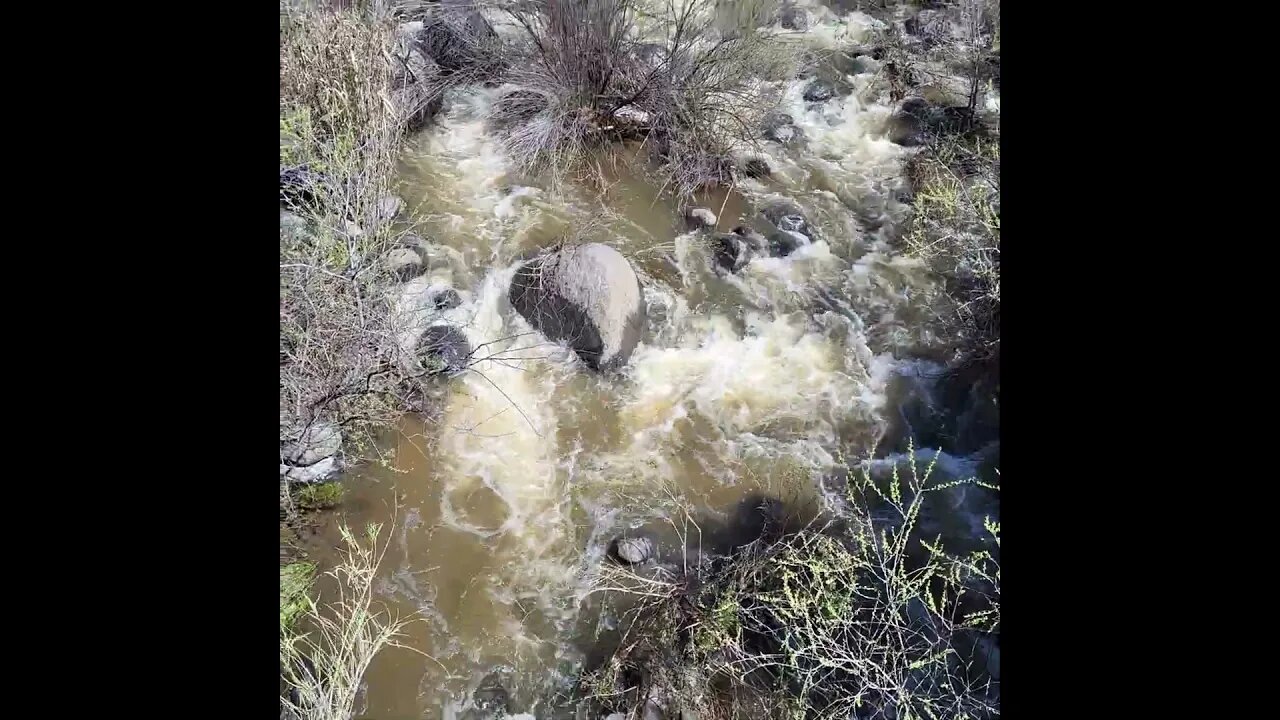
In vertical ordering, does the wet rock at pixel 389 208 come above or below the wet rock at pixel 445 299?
above

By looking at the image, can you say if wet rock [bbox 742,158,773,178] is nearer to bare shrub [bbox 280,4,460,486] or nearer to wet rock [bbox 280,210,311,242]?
bare shrub [bbox 280,4,460,486]

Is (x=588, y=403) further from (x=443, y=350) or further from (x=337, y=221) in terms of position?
(x=337, y=221)

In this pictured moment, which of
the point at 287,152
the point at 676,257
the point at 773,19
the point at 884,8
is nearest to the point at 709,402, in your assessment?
the point at 676,257

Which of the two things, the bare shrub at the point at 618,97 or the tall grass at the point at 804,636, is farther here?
the bare shrub at the point at 618,97

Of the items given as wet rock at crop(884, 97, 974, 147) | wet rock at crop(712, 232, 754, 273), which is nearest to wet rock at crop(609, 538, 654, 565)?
wet rock at crop(712, 232, 754, 273)

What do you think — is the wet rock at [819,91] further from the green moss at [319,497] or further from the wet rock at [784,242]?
the green moss at [319,497]

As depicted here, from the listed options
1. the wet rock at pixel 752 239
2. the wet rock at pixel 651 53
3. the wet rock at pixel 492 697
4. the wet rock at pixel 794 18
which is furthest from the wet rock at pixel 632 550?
the wet rock at pixel 794 18

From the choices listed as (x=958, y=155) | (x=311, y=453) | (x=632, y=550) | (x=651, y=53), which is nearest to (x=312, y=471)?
(x=311, y=453)
